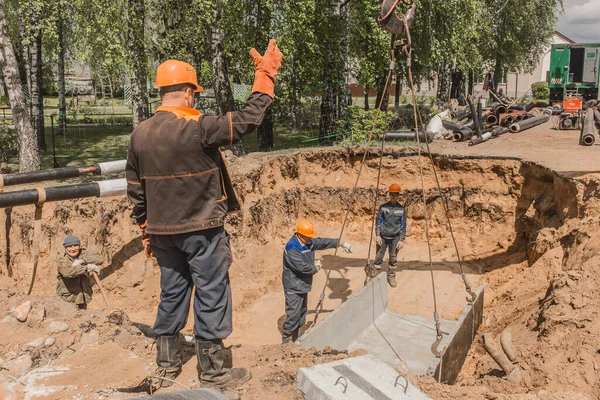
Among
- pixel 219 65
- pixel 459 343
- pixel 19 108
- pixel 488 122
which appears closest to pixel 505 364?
pixel 459 343

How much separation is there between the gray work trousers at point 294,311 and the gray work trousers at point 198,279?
2958mm

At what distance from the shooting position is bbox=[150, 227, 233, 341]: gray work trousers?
378cm

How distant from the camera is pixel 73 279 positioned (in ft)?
22.8

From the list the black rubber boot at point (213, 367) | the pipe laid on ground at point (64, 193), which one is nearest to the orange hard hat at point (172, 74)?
the black rubber boot at point (213, 367)

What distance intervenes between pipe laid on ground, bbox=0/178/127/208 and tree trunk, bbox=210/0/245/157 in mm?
5771

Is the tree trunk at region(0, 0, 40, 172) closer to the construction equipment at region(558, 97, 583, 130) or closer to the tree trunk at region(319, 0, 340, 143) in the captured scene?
the tree trunk at region(319, 0, 340, 143)

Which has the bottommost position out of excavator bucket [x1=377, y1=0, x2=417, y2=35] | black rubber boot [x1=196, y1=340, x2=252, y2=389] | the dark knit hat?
black rubber boot [x1=196, y1=340, x2=252, y2=389]

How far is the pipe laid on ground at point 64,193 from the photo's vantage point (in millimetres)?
6393

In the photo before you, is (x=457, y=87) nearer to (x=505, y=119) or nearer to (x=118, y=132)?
(x=505, y=119)

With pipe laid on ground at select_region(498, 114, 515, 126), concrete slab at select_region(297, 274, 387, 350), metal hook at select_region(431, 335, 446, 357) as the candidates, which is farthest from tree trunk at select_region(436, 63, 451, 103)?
metal hook at select_region(431, 335, 446, 357)

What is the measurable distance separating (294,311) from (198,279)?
10.9 feet

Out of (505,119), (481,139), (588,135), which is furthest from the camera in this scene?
(505,119)

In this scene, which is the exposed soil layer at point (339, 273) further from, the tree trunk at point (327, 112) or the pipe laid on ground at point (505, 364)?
the tree trunk at point (327, 112)

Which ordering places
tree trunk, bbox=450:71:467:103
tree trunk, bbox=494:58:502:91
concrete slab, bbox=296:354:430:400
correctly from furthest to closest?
tree trunk, bbox=450:71:467:103, tree trunk, bbox=494:58:502:91, concrete slab, bbox=296:354:430:400
